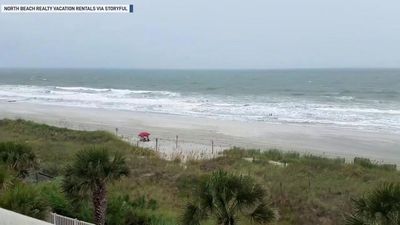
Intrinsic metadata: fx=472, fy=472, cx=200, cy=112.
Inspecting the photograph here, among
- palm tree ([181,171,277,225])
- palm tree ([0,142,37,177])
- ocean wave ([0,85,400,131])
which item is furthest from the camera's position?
ocean wave ([0,85,400,131])

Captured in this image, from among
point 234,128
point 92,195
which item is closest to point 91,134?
point 234,128

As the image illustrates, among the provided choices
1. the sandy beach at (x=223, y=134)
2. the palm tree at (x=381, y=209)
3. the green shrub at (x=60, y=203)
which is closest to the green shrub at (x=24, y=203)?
the green shrub at (x=60, y=203)

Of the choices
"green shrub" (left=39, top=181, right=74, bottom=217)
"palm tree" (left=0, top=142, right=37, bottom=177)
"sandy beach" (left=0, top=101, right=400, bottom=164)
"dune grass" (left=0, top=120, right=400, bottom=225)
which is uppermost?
"palm tree" (left=0, top=142, right=37, bottom=177)

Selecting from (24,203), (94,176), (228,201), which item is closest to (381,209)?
(228,201)

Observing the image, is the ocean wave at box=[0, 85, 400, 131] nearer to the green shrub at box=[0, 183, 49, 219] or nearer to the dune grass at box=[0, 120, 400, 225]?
the dune grass at box=[0, 120, 400, 225]

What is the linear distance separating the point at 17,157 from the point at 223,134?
2261 centimetres

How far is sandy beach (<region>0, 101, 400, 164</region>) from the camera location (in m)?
28.3

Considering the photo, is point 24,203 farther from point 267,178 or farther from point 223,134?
point 223,134

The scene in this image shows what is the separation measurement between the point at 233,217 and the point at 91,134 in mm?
21980

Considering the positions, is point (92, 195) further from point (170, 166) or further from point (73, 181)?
point (170, 166)

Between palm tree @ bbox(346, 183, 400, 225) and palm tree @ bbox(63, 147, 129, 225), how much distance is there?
5.02 metres

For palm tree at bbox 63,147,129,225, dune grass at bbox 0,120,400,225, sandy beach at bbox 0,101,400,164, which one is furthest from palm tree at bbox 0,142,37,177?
sandy beach at bbox 0,101,400,164

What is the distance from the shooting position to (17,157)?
43.1 feet

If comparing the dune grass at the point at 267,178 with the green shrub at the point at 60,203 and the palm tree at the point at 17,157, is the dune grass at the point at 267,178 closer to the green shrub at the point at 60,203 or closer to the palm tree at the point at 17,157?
the palm tree at the point at 17,157
